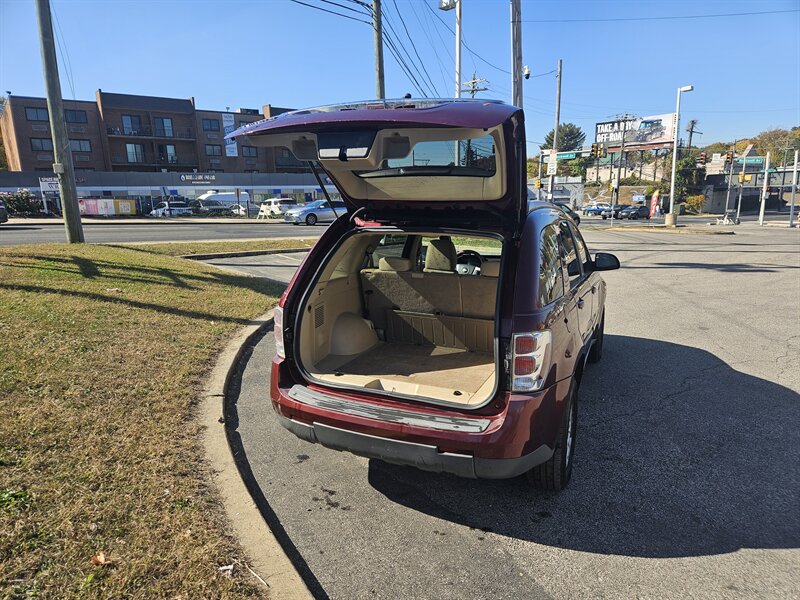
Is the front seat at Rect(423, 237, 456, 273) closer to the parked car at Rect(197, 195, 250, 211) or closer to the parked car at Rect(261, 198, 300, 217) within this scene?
the parked car at Rect(261, 198, 300, 217)

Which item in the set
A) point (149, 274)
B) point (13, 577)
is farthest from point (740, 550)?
point (149, 274)

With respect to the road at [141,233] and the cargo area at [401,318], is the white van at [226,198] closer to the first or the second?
the road at [141,233]

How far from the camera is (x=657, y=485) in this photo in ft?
10.6

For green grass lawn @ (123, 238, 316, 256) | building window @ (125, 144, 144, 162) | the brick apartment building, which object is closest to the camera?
green grass lawn @ (123, 238, 316, 256)

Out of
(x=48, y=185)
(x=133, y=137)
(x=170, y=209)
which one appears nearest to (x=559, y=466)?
(x=48, y=185)

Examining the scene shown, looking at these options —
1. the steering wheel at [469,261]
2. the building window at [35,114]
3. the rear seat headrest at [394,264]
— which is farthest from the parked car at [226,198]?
the rear seat headrest at [394,264]

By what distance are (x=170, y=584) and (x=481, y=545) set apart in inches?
59.2

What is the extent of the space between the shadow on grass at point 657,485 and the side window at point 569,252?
120 cm

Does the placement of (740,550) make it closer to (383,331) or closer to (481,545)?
(481,545)

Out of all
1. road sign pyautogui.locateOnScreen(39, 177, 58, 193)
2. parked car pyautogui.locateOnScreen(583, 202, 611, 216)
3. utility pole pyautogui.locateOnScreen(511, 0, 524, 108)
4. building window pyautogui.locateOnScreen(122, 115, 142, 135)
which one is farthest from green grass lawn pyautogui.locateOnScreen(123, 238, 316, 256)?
building window pyautogui.locateOnScreen(122, 115, 142, 135)

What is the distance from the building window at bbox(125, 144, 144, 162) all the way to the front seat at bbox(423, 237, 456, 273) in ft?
228

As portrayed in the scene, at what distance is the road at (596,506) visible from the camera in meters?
2.45

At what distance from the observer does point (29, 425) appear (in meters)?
3.34

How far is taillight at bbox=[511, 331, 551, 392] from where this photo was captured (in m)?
2.61
